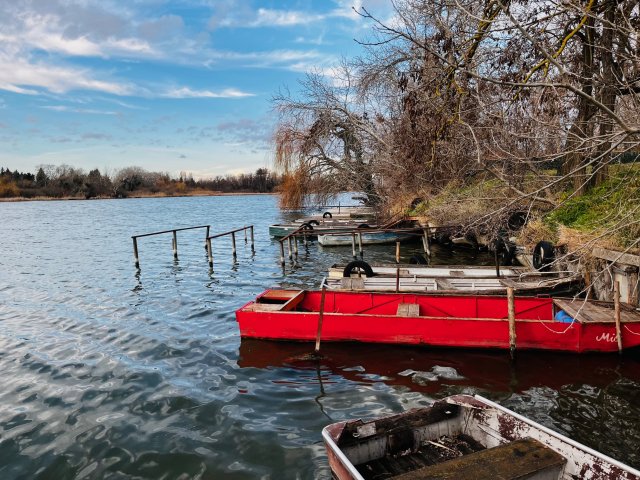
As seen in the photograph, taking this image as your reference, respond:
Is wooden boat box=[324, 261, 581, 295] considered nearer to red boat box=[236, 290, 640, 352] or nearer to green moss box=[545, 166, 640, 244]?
red boat box=[236, 290, 640, 352]

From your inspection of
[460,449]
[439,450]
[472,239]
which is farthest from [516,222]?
[439,450]

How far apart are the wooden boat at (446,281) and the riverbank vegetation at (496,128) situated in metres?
1.38

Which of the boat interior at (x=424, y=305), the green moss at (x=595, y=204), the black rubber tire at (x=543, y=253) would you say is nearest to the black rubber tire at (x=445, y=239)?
the green moss at (x=595, y=204)

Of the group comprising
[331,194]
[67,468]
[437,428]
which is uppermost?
[331,194]

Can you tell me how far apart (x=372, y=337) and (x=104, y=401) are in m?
4.98

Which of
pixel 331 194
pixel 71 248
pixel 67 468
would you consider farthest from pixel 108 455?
pixel 331 194

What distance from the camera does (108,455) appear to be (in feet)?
18.7

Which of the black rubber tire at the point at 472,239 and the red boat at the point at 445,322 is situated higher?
the black rubber tire at the point at 472,239

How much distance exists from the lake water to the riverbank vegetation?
255 cm

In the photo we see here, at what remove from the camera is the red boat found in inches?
326

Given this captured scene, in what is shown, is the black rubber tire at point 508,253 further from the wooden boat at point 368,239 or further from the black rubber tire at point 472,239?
the wooden boat at point 368,239

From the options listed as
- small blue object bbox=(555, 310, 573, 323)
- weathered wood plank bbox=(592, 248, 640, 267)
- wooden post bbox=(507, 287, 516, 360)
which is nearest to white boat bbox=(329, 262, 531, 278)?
small blue object bbox=(555, 310, 573, 323)

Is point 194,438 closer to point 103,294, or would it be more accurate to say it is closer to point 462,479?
point 462,479

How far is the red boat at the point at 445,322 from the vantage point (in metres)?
8.27
